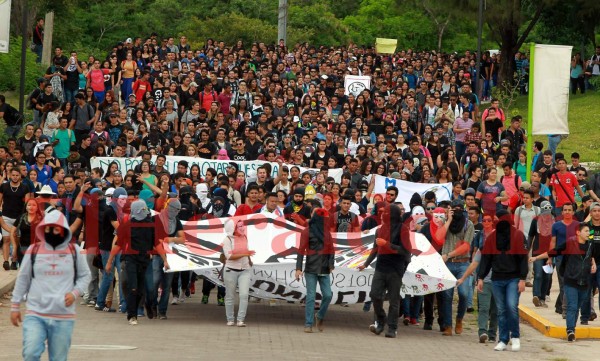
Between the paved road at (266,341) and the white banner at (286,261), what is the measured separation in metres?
0.52

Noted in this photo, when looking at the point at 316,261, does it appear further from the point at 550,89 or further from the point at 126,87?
the point at 126,87

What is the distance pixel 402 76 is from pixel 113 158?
38.0ft

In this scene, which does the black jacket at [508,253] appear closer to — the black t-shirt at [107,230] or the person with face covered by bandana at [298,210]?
the person with face covered by bandana at [298,210]

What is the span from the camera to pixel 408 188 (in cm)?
2264

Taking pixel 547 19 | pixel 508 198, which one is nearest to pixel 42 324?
pixel 508 198

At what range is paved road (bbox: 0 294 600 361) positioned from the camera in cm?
1374

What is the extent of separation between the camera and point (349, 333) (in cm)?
1614

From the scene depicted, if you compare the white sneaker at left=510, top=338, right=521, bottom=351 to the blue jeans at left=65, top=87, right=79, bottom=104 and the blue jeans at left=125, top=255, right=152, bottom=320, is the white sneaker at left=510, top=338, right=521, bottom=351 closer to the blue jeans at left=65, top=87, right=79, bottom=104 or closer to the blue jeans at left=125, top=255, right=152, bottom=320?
the blue jeans at left=125, top=255, right=152, bottom=320

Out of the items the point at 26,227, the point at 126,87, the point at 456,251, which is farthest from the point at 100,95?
the point at 456,251

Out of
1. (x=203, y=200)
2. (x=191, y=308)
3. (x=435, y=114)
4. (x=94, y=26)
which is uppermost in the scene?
(x=94, y=26)

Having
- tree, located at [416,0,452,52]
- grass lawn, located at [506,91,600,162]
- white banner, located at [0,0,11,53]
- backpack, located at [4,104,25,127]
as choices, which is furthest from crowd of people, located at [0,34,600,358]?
tree, located at [416,0,452,52]

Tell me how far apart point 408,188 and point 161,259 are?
707cm

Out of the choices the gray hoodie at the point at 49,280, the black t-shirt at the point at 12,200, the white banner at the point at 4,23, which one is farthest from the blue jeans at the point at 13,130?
the gray hoodie at the point at 49,280

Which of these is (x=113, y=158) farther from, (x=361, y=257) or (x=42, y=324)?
(x=42, y=324)
